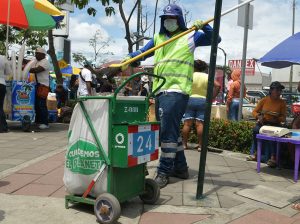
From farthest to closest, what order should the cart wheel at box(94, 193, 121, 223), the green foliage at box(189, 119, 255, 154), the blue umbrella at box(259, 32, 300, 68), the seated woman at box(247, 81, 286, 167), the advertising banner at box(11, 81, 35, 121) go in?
the advertising banner at box(11, 81, 35, 121)
the green foliage at box(189, 119, 255, 154)
the seated woman at box(247, 81, 286, 167)
the blue umbrella at box(259, 32, 300, 68)
the cart wheel at box(94, 193, 121, 223)

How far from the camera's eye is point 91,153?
396 cm

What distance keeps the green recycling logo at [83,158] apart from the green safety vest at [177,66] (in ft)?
4.41

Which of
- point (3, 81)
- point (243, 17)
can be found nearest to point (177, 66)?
point (243, 17)

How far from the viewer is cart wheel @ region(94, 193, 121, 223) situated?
3.70m

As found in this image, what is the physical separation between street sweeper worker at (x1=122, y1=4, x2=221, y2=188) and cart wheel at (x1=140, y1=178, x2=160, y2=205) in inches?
21.2

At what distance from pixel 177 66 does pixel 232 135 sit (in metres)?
3.30

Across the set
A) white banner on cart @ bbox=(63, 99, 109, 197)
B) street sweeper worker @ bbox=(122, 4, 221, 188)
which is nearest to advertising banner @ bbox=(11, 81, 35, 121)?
street sweeper worker @ bbox=(122, 4, 221, 188)

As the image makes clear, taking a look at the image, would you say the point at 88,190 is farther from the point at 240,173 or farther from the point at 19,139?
the point at 19,139

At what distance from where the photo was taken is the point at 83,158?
4027mm

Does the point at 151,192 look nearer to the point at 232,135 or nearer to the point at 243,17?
the point at 232,135

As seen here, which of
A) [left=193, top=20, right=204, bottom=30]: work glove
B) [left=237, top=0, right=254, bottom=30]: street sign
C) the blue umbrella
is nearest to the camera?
[left=193, top=20, right=204, bottom=30]: work glove

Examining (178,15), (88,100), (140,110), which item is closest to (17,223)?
(88,100)

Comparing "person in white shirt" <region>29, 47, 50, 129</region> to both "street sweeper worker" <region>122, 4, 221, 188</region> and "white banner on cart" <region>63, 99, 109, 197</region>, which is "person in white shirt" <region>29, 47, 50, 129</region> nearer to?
"street sweeper worker" <region>122, 4, 221, 188</region>

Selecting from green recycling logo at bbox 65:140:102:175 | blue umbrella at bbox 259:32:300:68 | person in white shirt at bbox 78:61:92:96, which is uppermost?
blue umbrella at bbox 259:32:300:68
